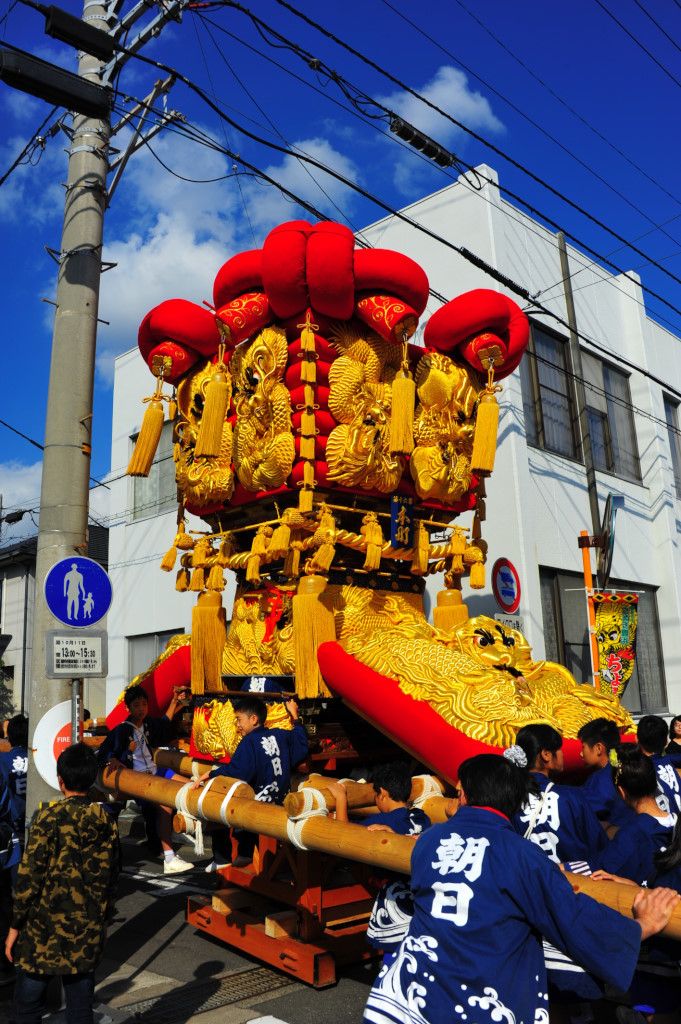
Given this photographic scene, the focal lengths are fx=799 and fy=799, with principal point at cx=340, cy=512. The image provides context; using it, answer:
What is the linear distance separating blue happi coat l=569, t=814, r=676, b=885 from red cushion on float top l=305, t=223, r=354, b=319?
4.41m

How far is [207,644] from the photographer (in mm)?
6906

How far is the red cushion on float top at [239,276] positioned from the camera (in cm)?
668

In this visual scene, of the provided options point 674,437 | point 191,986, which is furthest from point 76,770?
point 674,437

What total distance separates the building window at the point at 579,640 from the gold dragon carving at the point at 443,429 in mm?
3775

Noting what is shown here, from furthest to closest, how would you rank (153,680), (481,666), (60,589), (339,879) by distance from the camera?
(153,680)
(339,879)
(481,666)
(60,589)

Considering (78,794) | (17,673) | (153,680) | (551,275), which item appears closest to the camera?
(78,794)

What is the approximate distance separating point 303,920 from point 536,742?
2.06 meters

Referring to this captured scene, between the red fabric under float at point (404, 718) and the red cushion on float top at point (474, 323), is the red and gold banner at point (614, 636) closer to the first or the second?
the red cushion on float top at point (474, 323)

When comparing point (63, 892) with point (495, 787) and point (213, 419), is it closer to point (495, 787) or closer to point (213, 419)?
point (495, 787)

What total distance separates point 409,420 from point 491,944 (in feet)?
14.7

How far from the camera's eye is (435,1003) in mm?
2156

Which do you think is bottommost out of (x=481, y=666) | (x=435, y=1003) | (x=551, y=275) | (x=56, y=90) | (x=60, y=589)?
(x=435, y=1003)

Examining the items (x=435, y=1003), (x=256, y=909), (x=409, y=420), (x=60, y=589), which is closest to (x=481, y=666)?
(x=409, y=420)

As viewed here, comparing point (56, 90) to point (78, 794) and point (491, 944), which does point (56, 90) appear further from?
point (491, 944)
